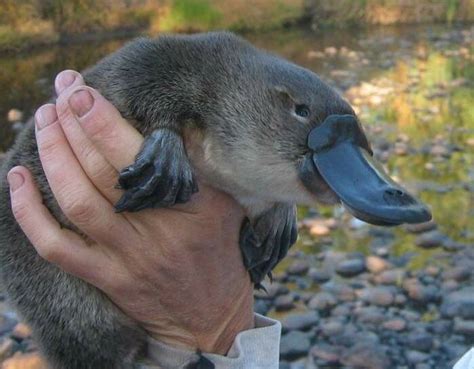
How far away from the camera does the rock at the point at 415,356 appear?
2512 mm

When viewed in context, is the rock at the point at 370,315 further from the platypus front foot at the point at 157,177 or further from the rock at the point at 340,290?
the platypus front foot at the point at 157,177

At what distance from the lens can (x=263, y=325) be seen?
1.48m

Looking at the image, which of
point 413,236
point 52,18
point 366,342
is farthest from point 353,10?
point 366,342

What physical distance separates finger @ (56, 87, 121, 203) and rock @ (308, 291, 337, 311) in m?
1.77

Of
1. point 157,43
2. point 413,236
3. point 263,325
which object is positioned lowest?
point 413,236

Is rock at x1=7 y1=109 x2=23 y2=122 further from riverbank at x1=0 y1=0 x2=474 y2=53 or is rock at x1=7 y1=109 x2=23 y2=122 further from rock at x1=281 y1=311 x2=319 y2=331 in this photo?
rock at x1=281 y1=311 x2=319 y2=331

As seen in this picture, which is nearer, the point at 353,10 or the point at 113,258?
the point at 113,258

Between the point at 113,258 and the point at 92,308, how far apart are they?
0.31ft

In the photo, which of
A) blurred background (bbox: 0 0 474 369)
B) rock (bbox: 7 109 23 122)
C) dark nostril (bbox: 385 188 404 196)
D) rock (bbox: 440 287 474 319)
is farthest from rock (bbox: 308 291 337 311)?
rock (bbox: 7 109 23 122)

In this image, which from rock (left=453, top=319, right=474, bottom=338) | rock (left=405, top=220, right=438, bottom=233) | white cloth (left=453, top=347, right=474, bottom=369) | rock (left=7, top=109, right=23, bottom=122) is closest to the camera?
white cloth (left=453, top=347, right=474, bottom=369)

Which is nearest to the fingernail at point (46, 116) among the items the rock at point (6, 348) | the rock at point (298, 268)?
the rock at point (6, 348)

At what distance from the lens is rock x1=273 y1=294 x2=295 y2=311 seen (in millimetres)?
2844

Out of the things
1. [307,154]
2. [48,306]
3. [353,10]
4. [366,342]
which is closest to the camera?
[307,154]

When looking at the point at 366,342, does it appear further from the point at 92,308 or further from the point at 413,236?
the point at 92,308
